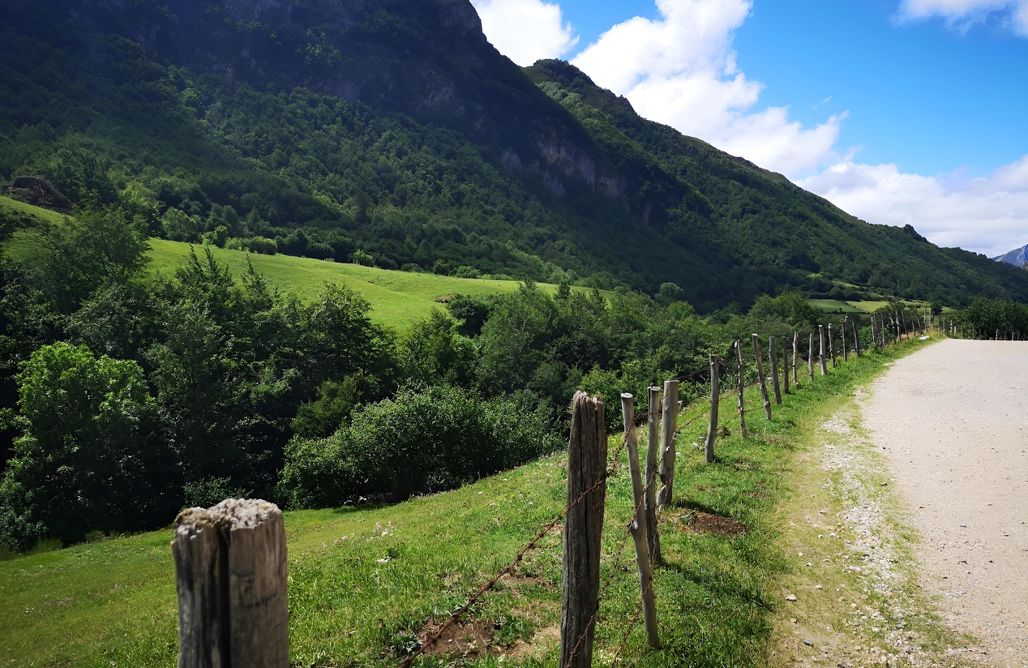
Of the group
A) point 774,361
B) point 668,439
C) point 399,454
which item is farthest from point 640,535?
point 399,454

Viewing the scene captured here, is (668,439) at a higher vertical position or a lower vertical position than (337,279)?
lower

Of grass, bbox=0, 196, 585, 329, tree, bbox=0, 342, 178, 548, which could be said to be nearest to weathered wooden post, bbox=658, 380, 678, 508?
tree, bbox=0, 342, 178, 548

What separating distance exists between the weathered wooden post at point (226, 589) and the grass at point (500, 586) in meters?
6.07

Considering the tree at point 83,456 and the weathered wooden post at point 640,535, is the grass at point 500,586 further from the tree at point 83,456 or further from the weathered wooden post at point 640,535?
the tree at point 83,456

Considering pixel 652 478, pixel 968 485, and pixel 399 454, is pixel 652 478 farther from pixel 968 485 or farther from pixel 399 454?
pixel 399 454

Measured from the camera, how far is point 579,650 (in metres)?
5.27

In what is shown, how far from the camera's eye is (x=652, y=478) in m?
9.44

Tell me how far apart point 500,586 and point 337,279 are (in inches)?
3561

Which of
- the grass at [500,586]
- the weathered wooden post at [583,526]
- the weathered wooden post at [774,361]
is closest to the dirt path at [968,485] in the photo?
the grass at [500,586]

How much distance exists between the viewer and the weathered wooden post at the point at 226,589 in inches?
100

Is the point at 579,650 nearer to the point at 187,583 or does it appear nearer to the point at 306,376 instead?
the point at 187,583

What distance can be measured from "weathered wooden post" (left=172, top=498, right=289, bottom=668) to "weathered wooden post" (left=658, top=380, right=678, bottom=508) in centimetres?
1015

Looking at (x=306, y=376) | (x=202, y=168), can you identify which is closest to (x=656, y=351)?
(x=306, y=376)

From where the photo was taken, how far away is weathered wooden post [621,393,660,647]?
7551 mm
